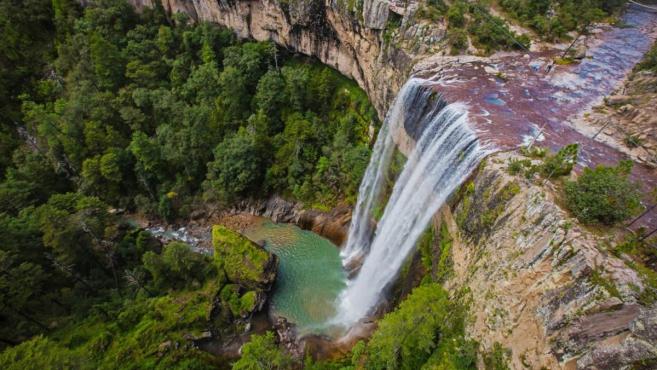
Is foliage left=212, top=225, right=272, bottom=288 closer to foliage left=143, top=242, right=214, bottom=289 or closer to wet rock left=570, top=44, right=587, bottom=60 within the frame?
foliage left=143, top=242, right=214, bottom=289

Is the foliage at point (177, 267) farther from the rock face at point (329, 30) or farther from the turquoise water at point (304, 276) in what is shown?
the rock face at point (329, 30)

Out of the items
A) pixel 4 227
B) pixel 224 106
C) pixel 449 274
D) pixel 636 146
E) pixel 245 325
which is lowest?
pixel 245 325

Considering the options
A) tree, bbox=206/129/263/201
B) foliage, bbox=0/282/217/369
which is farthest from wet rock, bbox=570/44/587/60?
foliage, bbox=0/282/217/369

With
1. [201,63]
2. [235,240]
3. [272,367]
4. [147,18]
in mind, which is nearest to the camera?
[272,367]

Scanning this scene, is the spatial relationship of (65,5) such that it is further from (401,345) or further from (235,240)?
(401,345)

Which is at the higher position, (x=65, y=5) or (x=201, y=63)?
(x=65, y=5)

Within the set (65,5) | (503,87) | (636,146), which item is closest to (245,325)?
(503,87)

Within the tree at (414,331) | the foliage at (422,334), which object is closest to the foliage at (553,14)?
the foliage at (422,334)
